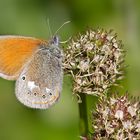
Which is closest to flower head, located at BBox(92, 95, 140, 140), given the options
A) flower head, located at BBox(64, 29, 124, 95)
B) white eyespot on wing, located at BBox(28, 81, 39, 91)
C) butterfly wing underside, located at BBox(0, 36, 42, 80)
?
flower head, located at BBox(64, 29, 124, 95)

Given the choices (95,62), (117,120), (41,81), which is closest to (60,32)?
(41,81)

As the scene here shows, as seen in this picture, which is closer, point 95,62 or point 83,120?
point 83,120

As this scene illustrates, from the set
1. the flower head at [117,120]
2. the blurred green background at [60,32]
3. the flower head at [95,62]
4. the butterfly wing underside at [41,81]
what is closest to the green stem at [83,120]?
the flower head at [117,120]

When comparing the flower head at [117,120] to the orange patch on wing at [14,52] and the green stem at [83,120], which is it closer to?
the green stem at [83,120]

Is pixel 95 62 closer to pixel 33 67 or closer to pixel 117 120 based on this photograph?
pixel 117 120

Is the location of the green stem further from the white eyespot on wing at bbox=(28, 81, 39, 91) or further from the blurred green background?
the blurred green background
